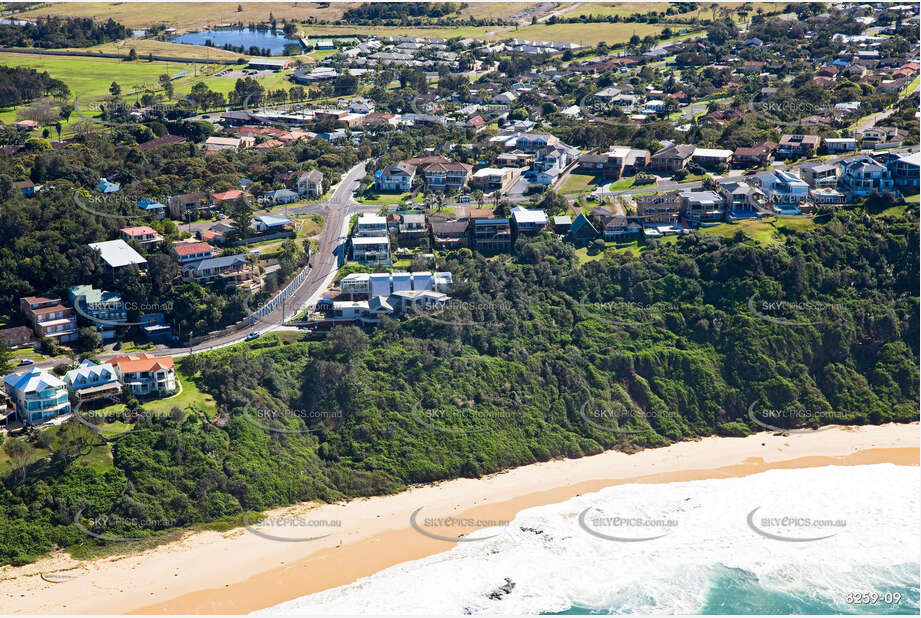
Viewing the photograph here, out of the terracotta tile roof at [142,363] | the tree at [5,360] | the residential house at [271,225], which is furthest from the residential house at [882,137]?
the tree at [5,360]

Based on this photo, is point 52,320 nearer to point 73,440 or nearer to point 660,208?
point 73,440

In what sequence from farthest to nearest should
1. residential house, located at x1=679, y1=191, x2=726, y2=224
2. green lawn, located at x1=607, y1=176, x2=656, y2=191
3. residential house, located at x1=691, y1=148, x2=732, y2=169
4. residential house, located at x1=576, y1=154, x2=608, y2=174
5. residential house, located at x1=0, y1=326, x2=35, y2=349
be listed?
residential house, located at x1=576, y1=154, x2=608, y2=174 → residential house, located at x1=691, y1=148, x2=732, y2=169 → green lawn, located at x1=607, y1=176, x2=656, y2=191 → residential house, located at x1=679, y1=191, x2=726, y2=224 → residential house, located at x1=0, y1=326, x2=35, y2=349

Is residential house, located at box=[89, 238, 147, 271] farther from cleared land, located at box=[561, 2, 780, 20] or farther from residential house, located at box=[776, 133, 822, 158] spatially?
cleared land, located at box=[561, 2, 780, 20]

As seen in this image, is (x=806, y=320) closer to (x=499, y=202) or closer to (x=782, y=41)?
(x=499, y=202)

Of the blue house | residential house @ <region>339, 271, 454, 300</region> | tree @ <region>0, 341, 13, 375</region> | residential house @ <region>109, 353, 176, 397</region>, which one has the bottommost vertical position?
residential house @ <region>109, 353, 176, 397</region>

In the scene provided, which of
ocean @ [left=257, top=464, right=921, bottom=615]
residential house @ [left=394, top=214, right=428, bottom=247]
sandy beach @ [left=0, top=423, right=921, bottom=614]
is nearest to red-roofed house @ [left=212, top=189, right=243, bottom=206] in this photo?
residential house @ [left=394, top=214, right=428, bottom=247]

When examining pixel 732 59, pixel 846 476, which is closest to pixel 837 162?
pixel 846 476

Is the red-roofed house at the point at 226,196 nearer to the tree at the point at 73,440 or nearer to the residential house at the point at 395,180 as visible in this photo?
the residential house at the point at 395,180
